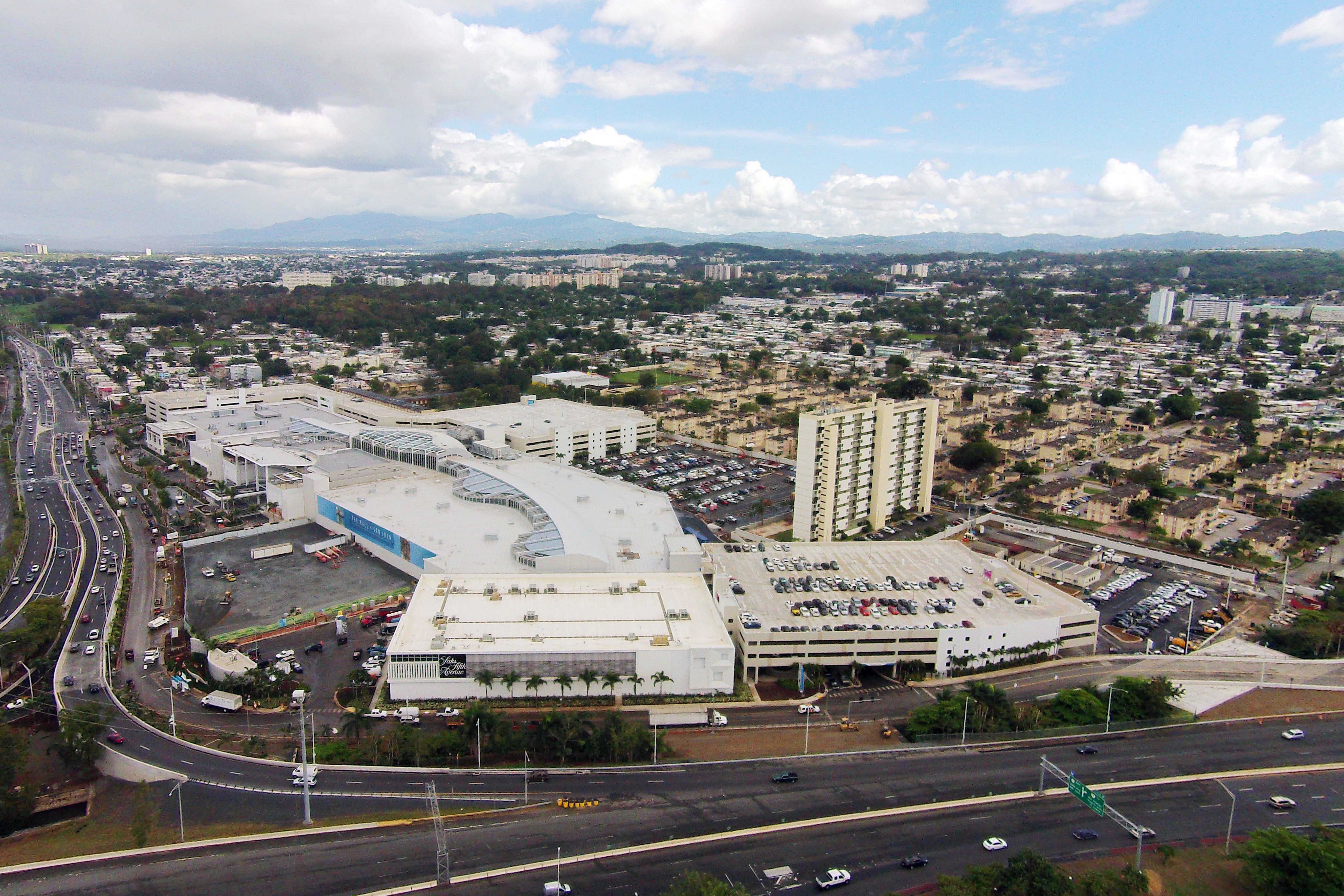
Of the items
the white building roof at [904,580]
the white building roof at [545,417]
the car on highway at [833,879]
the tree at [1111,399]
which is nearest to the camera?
the car on highway at [833,879]

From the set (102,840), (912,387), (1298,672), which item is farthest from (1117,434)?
(102,840)

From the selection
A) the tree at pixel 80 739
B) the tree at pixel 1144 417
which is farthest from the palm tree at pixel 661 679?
the tree at pixel 1144 417

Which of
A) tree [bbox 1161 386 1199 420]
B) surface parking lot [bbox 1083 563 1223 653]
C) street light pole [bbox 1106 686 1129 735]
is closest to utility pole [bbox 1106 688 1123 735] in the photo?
street light pole [bbox 1106 686 1129 735]

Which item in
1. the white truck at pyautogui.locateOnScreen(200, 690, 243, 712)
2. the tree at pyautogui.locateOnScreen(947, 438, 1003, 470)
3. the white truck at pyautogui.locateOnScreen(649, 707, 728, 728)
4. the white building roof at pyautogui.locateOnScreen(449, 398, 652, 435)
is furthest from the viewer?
the white building roof at pyautogui.locateOnScreen(449, 398, 652, 435)

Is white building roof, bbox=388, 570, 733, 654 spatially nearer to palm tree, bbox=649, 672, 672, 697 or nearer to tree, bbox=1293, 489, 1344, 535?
palm tree, bbox=649, 672, 672, 697

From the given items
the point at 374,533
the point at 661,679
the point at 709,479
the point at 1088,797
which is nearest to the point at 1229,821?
the point at 1088,797

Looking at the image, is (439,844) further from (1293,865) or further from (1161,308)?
(1161,308)

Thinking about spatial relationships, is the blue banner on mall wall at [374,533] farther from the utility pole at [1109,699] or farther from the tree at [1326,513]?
the tree at [1326,513]
